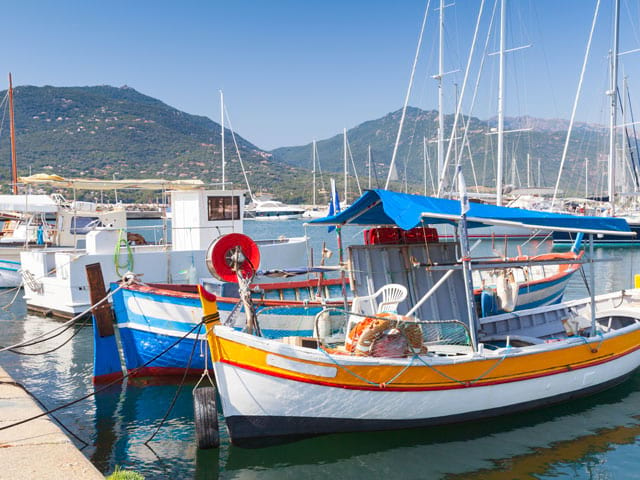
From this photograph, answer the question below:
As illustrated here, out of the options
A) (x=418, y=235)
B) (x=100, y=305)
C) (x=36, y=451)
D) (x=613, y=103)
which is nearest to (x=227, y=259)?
(x=100, y=305)

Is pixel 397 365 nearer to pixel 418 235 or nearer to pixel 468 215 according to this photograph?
pixel 468 215

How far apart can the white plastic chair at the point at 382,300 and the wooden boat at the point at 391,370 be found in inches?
10.1

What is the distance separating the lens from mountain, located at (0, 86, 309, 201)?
126 meters

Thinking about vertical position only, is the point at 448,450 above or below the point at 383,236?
below

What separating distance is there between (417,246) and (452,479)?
4.12 m

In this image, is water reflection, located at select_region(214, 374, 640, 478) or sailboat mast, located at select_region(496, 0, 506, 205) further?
sailboat mast, located at select_region(496, 0, 506, 205)

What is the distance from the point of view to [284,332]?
415 inches

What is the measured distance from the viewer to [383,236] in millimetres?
10281

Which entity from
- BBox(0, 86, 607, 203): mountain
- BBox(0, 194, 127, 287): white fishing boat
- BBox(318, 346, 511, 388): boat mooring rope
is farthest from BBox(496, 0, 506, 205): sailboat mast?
BBox(0, 86, 607, 203): mountain

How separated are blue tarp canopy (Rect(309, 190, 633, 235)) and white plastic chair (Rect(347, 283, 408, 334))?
47.6 inches

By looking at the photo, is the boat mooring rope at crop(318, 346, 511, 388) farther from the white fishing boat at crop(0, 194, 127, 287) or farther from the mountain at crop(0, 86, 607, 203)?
the mountain at crop(0, 86, 607, 203)

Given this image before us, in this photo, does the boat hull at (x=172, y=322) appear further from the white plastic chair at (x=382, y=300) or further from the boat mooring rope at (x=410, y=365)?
the boat mooring rope at (x=410, y=365)

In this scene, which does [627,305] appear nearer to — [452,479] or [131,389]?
[452,479]

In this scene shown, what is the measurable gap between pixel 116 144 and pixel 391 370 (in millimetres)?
144731
